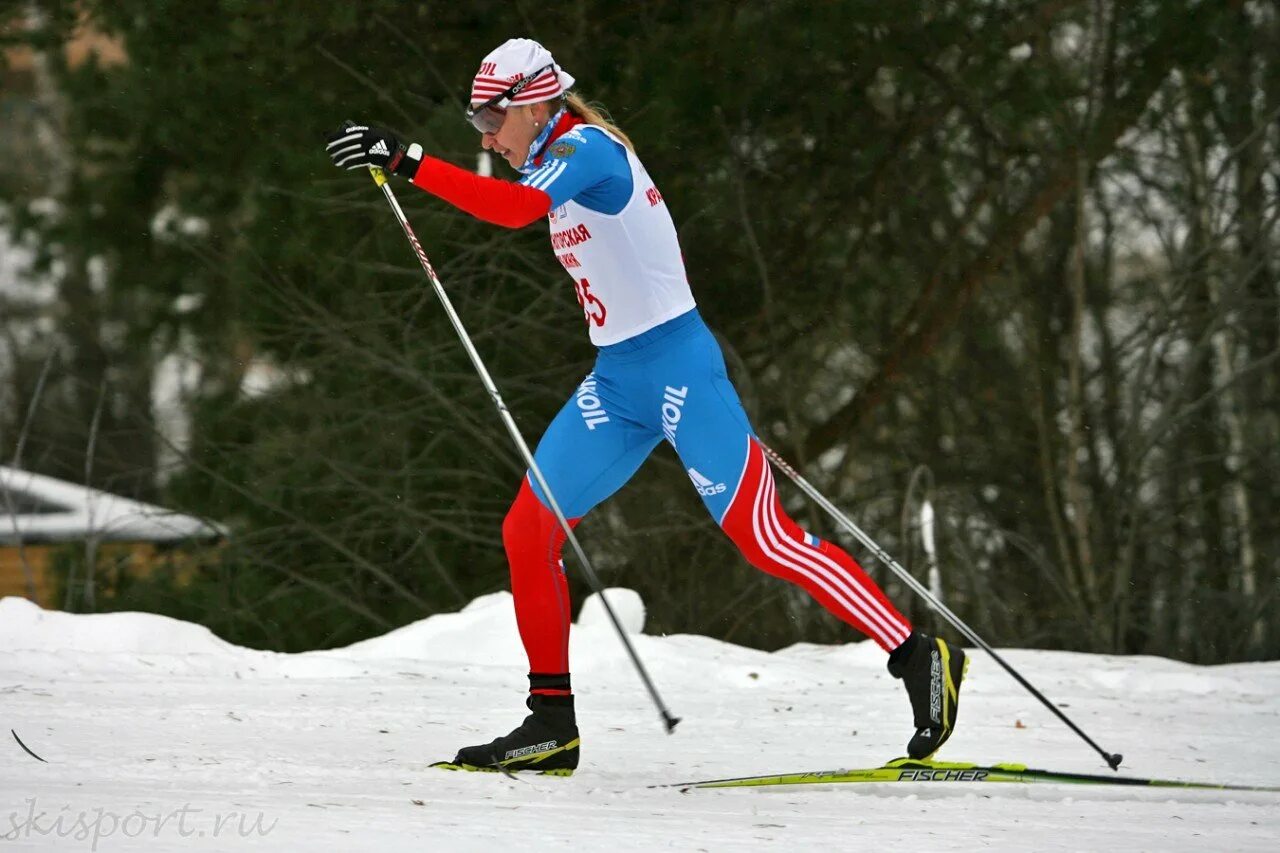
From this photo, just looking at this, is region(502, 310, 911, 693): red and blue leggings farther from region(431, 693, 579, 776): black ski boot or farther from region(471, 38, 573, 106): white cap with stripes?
region(471, 38, 573, 106): white cap with stripes

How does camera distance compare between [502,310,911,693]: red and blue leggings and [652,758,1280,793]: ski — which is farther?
[502,310,911,693]: red and blue leggings

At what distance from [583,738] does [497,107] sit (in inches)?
67.7

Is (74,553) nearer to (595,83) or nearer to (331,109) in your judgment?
(331,109)

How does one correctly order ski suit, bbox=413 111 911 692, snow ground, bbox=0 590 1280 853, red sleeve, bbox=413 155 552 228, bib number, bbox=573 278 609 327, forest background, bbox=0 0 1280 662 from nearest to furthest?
snow ground, bbox=0 590 1280 853
red sleeve, bbox=413 155 552 228
ski suit, bbox=413 111 911 692
bib number, bbox=573 278 609 327
forest background, bbox=0 0 1280 662

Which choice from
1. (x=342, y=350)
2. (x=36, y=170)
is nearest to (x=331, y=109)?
(x=342, y=350)

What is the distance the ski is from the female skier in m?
0.07

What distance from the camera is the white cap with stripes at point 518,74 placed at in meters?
3.74

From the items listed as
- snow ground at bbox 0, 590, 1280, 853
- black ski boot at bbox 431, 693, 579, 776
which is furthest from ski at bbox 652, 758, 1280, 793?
black ski boot at bbox 431, 693, 579, 776

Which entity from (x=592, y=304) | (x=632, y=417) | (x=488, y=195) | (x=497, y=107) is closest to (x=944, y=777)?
(x=632, y=417)

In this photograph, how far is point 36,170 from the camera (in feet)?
47.4

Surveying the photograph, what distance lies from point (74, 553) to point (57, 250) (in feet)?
7.84

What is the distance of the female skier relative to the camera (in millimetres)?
3688

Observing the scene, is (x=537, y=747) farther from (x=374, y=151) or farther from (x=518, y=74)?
(x=518, y=74)

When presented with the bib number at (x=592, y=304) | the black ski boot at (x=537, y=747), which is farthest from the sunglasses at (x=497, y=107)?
the black ski boot at (x=537, y=747)
